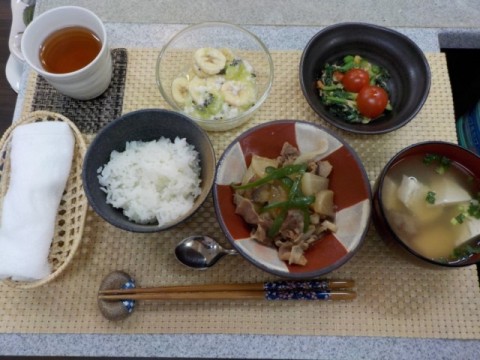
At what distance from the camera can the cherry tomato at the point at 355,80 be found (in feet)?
5.01

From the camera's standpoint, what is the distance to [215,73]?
1.59 m

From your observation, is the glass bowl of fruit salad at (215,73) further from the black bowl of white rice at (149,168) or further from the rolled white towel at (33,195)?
the rolled white towel at (33,195)

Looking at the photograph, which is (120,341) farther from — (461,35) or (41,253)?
(461,35)

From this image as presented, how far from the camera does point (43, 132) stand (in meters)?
1.39

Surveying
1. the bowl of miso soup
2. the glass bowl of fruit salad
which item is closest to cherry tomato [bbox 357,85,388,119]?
the bowl of miso soup

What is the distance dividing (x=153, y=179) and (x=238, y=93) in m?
0.48

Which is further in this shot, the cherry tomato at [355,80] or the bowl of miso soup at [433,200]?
the cherry tomato at [355,80]

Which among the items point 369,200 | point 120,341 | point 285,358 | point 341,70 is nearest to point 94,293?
point 120,341

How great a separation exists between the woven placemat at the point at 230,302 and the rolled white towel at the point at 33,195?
0.44 ft

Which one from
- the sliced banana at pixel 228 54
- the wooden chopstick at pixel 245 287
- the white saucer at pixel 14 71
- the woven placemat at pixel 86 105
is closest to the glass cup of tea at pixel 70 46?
the woven placemat at pixel 86 105

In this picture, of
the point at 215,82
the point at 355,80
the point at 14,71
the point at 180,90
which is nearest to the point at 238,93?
the point at 215,82

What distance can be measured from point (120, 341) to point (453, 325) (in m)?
1.06

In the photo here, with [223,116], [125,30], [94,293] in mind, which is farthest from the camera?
[125,30]

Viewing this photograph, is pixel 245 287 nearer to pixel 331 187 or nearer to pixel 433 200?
pixel 331 187
